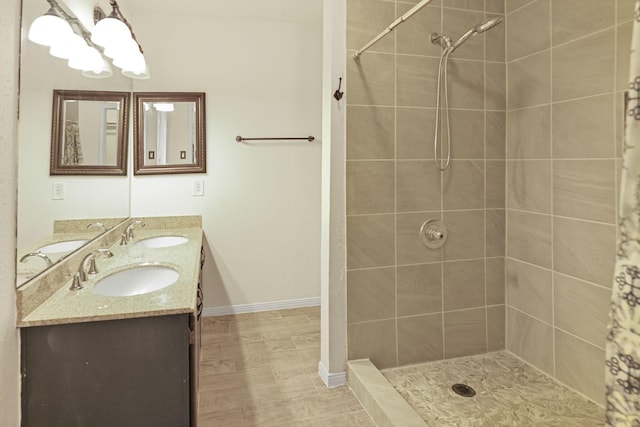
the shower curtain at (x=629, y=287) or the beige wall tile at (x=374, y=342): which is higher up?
the shower curtain at (x=629, y=287)

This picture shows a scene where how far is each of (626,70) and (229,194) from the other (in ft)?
9.09

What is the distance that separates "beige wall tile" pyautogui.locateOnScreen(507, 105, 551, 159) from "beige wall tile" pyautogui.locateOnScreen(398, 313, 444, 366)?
1.11 m

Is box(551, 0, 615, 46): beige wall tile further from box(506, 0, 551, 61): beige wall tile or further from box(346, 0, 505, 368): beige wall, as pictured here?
box(346, 0, 505, 368): beige wall

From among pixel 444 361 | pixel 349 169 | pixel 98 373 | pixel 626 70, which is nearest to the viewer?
pixel 98 373

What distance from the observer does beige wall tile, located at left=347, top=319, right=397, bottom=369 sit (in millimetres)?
Result: 2125

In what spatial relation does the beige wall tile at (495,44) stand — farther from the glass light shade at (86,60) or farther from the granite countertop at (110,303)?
the glass light shade at (86,60)

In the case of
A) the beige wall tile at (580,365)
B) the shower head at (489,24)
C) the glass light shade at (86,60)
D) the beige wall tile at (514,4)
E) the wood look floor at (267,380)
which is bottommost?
the wood look floor at (267,380)

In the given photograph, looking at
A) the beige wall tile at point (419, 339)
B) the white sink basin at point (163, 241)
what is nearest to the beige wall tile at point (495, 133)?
the beige wall tile at point (419, 339)

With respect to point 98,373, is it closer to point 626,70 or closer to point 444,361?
point 444,361

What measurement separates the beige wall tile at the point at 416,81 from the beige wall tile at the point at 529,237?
880 millimetres

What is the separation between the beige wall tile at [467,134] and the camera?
2217 millimetres

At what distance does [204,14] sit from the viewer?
10.1 feet

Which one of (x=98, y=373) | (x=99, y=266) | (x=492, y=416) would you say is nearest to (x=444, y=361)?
(x=492, y=416)

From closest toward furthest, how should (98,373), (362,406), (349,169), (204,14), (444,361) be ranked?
(98,373) → (362,406) → (349,169) → (444,361) → (204,14)
